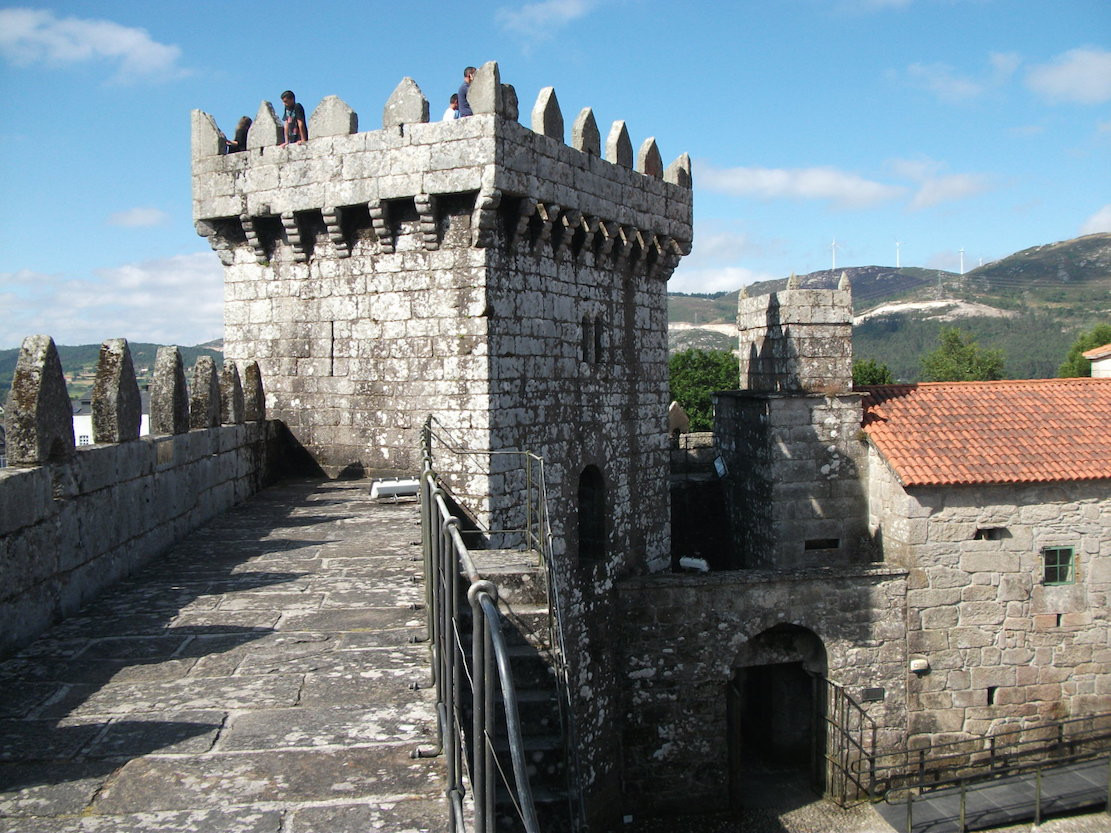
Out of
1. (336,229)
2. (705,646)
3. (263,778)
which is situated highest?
(336,229)

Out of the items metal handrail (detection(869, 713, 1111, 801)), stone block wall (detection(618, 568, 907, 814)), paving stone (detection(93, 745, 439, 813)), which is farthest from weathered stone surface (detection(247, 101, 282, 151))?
metal handrail (detection(869, 713, 1111, 801))

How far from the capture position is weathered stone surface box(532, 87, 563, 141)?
11.7 meters

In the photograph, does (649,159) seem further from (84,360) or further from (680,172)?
(84,360)

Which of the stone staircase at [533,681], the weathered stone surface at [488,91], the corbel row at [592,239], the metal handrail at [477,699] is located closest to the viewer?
the metal handrail at [477,699]

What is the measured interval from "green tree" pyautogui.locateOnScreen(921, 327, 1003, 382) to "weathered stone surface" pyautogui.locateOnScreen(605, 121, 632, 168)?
154 ft

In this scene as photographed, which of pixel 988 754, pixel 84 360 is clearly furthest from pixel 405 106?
pixel 84 360

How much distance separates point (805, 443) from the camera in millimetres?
15539

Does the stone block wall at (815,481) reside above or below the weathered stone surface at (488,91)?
below

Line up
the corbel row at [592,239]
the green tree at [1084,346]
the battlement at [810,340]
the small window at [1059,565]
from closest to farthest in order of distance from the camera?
the corbel row at [592,239] < the small window at [1059,565] < the battlement at [810,340] < the green tree at [1084,346]

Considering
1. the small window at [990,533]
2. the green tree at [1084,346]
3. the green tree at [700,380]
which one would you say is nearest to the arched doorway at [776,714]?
the small window at [990,533]

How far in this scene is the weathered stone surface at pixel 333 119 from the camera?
11469 mm

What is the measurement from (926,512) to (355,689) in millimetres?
11572

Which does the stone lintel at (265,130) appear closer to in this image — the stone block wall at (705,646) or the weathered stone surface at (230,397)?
the weathered stone surface at (230,397)

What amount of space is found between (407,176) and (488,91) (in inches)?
51.1
